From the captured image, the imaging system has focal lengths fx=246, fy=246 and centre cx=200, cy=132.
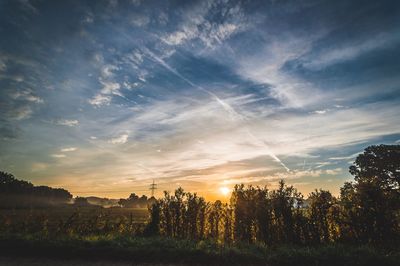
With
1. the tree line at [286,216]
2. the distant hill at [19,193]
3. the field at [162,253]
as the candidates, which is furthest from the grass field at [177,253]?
the distant hill at [19,193]

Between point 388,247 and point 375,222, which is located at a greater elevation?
point 375,222

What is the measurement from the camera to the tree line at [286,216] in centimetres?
1129

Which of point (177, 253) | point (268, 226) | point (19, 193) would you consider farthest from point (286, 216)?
point (19, 193)

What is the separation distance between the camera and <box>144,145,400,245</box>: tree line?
11.3 m

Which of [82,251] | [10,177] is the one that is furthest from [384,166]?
[10,177]

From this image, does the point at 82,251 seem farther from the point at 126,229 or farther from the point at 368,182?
the point at 368,182

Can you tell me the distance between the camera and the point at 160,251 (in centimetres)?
995

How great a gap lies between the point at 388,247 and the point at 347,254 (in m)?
2.50

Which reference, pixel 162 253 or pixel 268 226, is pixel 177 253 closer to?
pixel 162 253

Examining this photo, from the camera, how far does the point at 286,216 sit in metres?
→ 12.4

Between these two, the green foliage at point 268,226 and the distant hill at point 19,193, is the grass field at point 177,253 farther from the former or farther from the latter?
the distant hill at point 19,193

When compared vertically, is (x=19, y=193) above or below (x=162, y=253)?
above

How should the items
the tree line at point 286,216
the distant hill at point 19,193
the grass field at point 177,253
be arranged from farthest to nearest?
the distant hill at point 19,193
the tree line at point 286,216
the grass field at point 177,253

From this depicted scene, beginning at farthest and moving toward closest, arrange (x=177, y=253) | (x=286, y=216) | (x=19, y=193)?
1. (x=19, y=193)
2. (x=286, y=216)
3. (x=177, y=253)
